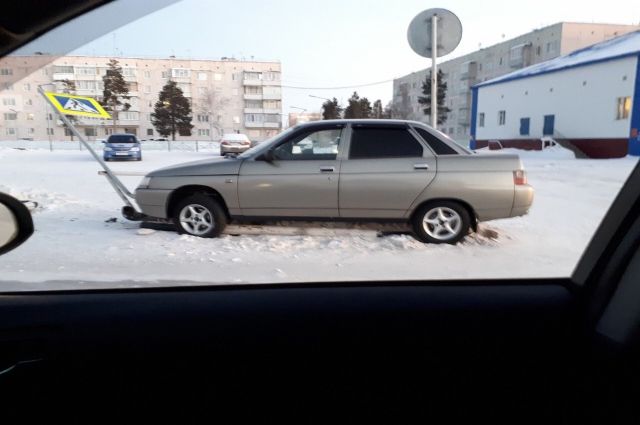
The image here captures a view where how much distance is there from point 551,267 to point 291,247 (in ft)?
8.10

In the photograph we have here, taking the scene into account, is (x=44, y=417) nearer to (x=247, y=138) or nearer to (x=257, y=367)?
(x=257, y=367)

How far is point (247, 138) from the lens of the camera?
4371 mm

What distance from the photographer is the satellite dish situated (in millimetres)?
2582

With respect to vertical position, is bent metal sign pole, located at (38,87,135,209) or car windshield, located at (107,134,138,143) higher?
bent metal sign pole, located at (38,87,135,209)

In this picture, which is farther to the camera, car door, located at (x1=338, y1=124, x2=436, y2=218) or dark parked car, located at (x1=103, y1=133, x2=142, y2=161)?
car door, located at (x1=338, y1=124, x2=436, y2=218)

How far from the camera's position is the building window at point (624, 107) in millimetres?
11727

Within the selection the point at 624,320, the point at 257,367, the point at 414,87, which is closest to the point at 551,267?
the point at 414,87

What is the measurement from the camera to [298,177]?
185 inches

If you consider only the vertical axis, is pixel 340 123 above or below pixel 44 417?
above

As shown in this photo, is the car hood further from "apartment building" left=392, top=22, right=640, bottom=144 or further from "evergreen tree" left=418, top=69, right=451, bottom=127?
"evergreen tree" left=418, top=69, right=451, bottom=127

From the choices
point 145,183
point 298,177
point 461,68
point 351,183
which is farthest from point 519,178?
point 145,183

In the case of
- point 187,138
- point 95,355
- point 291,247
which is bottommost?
point 291,247

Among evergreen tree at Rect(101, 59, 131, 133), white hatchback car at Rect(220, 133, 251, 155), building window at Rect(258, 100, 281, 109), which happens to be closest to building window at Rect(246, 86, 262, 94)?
building window at Rect(258, 100, 281, 109)

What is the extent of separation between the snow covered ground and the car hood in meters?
0.11
